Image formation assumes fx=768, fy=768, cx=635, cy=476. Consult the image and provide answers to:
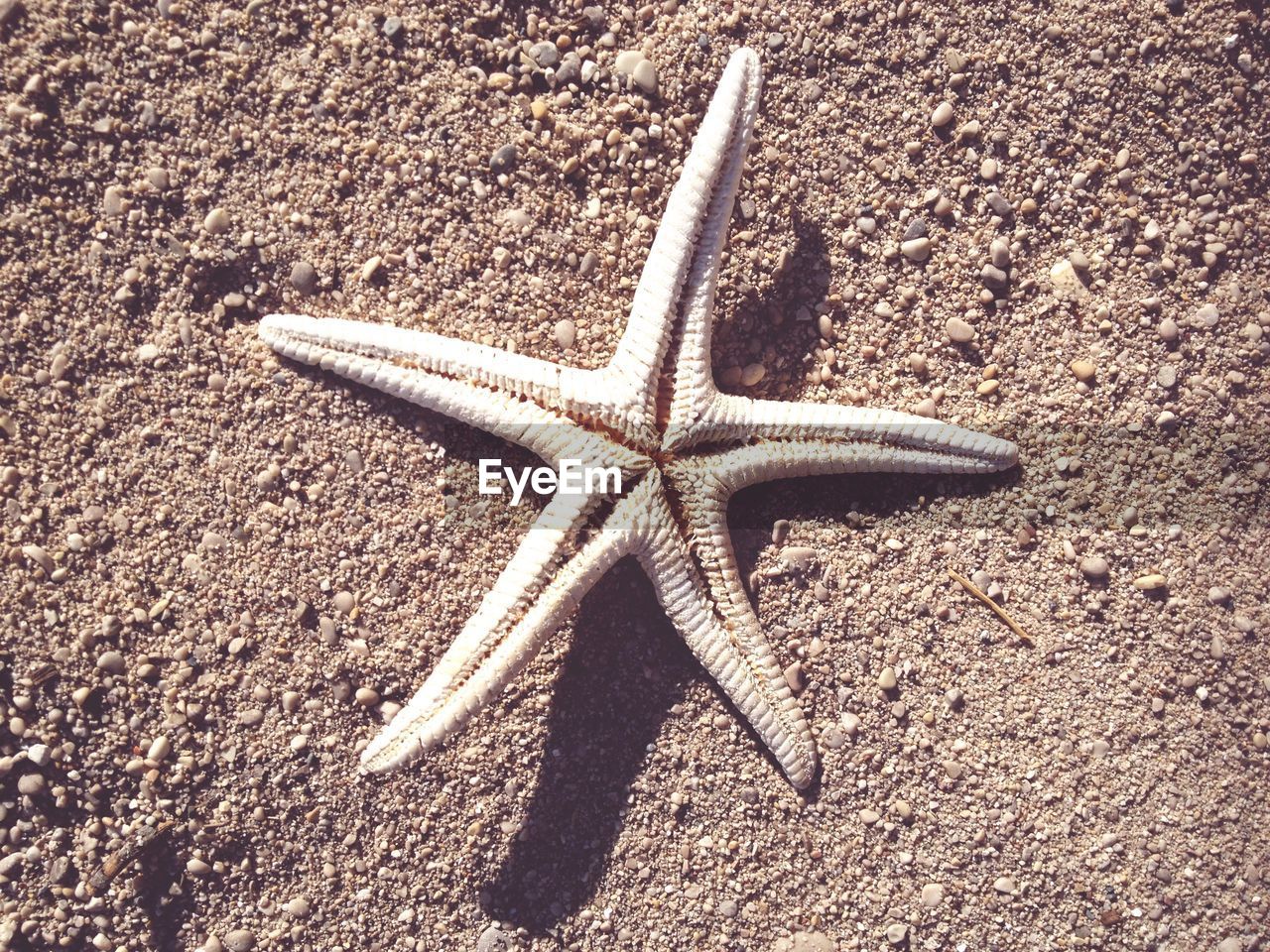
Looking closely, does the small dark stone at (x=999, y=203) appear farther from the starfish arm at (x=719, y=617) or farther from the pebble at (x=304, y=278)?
the pebble at (x=304, y=278)

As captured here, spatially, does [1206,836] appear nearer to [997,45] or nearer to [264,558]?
[997,45]

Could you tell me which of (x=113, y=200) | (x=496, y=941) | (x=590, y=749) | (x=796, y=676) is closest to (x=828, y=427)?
(x=796, y=676)

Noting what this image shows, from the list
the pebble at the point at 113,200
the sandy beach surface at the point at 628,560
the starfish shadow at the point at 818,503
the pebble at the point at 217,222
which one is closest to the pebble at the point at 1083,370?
the sandy beach surface at the point at 628,560

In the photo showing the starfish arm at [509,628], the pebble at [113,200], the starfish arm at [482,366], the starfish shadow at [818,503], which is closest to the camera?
the starfish arm at [509,628]

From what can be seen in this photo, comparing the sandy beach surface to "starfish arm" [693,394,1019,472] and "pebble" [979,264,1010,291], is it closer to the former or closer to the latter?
"pebble" [979,264,1010,291]

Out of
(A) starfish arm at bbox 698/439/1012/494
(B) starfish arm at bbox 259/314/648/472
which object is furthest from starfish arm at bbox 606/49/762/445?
(A) starfish arm at bbox 698/439/1012/494

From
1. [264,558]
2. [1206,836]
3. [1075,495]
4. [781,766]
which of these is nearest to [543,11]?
[264,558]
